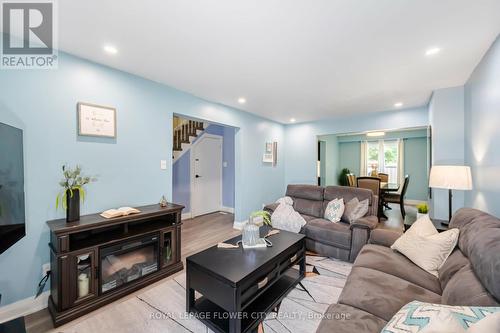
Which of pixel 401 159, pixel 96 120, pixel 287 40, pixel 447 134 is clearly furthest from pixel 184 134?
pixel 401 159

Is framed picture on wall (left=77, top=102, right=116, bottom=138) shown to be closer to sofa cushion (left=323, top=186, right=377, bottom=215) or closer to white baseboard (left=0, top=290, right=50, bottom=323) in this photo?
white baseboard (left=0, top=290, right=50, bottom=323)

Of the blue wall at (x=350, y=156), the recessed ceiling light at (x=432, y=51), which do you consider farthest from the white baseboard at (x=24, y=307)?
the blue wall at (x=350, y=156)

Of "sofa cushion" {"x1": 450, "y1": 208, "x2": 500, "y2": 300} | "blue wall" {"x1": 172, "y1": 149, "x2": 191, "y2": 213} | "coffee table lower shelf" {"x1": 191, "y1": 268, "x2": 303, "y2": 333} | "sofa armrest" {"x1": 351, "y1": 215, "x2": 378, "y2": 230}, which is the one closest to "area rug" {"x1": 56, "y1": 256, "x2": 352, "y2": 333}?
"coffee table lower shelf" {"x1": 191, "y1": 268, "x2": 303, "y2": 333}

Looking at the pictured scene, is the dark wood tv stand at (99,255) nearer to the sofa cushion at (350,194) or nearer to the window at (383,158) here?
the sofa cushion at (350,194)

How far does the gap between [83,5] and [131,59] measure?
0.79 meters

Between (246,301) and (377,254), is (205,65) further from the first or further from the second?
(377,254)

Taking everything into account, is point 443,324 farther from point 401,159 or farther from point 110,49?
point 401,159

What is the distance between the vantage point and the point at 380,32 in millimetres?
1792

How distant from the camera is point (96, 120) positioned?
2.32m

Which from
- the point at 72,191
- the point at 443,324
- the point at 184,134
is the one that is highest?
the point at 184,134

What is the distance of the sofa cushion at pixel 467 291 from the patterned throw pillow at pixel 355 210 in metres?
1.69

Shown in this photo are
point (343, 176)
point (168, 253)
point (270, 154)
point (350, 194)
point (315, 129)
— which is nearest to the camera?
point (168, 253)

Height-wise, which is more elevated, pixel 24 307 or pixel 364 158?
pixel 364 158

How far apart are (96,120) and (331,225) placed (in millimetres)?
3317
